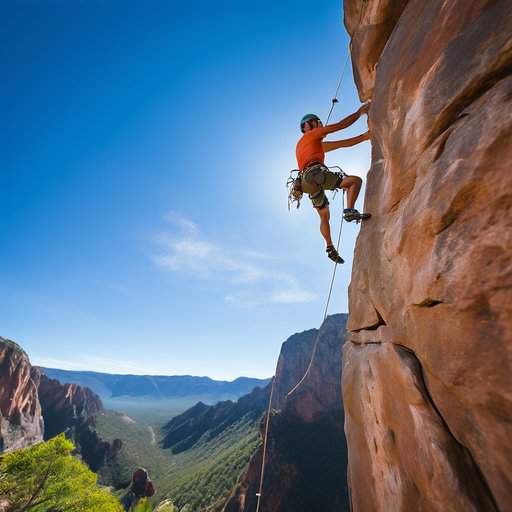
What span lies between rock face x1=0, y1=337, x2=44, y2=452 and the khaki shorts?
234 feet

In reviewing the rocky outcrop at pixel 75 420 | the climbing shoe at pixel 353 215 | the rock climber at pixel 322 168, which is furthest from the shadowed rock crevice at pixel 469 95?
the rocky outcrop at pixel 75 420

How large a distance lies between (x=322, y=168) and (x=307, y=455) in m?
47.6

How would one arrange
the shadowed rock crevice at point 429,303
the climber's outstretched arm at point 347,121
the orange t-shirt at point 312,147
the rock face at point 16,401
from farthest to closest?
the rock face at point 16,401
the orange t-shirt at point 312,147
the climber's outstretched arm at point 347,121
the shadowed rock crevice at point 429,303

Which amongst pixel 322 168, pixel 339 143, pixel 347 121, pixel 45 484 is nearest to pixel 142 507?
pixel 45 484

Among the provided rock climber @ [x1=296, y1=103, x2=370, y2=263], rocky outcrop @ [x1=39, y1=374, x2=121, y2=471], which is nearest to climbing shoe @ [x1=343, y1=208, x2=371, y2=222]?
rock climber @ [x1=296, y1=103, x2=370, y2=263]

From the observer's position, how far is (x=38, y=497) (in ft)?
55.9

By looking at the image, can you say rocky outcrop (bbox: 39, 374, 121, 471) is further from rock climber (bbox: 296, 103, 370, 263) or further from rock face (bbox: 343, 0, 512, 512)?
rock face (bbox: 343, 0, 512, 512)

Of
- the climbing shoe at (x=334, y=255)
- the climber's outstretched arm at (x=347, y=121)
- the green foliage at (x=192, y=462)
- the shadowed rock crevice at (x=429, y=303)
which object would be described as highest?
the climber's outstretched arm at (x=347, y=121)

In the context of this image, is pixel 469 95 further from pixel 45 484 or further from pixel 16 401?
pixel 16 401

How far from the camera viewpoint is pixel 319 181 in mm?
5387

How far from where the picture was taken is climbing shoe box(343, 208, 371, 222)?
4.81 metres

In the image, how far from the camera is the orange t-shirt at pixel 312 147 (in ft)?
17.9

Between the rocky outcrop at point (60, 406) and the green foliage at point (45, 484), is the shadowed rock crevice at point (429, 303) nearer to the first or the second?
the green foliage at point (45, 484)

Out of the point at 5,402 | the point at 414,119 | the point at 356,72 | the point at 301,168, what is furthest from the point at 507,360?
the point at 5,402
